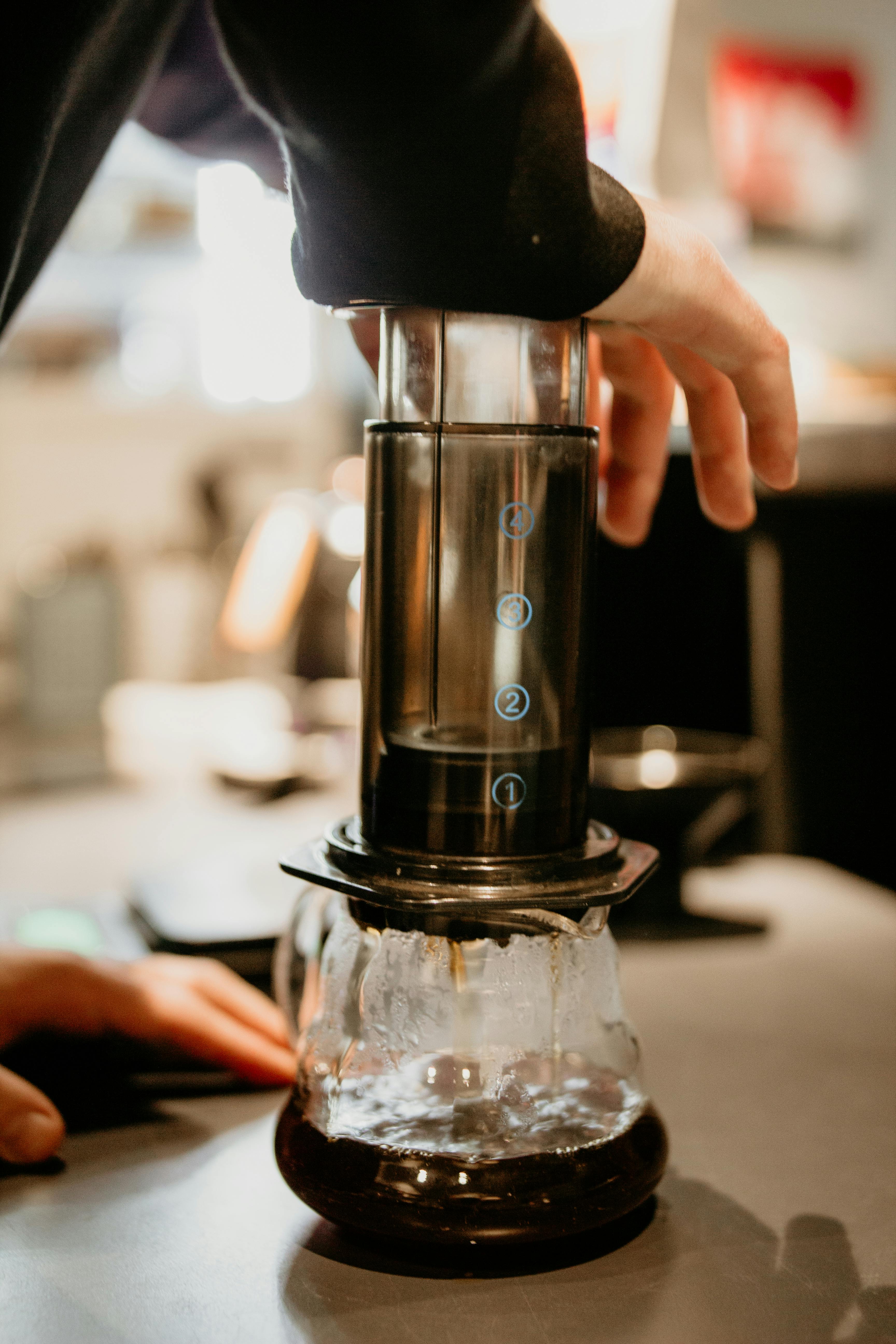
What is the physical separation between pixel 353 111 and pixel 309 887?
30cm

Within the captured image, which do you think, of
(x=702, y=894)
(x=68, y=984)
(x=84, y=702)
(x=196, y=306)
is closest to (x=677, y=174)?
(x=702, y=894)

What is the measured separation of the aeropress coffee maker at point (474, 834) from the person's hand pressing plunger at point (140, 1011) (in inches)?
4.5

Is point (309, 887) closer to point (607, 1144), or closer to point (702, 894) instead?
point (607, 1144)

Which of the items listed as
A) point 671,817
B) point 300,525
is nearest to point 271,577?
point 300,525

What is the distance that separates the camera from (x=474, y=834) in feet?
1.44

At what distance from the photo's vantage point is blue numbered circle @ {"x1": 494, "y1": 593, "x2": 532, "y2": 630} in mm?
436

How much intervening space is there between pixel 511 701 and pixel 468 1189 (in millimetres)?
170

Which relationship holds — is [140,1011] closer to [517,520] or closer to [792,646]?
[517,520]

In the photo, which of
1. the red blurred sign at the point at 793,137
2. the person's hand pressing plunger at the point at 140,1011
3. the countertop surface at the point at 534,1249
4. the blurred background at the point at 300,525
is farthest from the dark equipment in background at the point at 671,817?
the red blurred sign at the point at 793,137

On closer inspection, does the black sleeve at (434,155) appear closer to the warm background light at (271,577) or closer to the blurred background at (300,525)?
the blurred background at (300,525)

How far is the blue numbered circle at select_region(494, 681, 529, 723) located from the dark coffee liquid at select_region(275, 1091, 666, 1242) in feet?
0.51

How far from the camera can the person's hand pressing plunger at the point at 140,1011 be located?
560 mm

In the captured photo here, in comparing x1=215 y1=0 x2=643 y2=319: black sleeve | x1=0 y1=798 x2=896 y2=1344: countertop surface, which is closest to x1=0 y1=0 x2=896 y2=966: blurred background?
x1=215 y1=0 x2=643 y2=319: black sleeve

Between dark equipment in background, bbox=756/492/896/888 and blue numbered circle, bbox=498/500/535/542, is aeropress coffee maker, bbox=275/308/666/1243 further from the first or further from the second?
dark equipment in background, bbox=756/492/896/888
